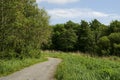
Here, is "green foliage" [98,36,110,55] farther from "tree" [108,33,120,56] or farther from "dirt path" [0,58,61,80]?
"dirt path" [0,58,61,80]

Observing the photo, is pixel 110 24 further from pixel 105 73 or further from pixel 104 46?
pixel 105 73

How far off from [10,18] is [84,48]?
67171 mm

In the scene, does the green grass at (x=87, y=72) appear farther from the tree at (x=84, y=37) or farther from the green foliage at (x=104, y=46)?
the tree at (x=84, y=37)

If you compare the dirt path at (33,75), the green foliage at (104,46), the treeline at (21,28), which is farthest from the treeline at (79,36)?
the dirt path at (33,75)

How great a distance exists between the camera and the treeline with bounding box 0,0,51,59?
2695cm

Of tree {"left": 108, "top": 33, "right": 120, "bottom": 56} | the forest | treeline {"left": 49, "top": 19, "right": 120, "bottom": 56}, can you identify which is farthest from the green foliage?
treeline {"left": 49, "top": 19, "right": 120, "bottom": 56}

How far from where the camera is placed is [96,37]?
9338cm

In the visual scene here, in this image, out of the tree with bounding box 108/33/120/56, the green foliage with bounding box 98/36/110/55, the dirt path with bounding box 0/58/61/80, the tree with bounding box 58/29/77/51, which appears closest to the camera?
the dirt path with bounding box 0/58/61/80

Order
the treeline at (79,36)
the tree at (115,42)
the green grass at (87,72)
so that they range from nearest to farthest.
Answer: the green grass at (87,72) < the tree at (115,42) < the treeline at (79,36)

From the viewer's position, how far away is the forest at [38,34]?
1075 inches

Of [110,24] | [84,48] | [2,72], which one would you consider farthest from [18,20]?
[84,48]

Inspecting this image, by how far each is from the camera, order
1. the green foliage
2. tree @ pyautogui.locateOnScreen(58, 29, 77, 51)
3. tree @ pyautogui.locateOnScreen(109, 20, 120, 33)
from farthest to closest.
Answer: tree @ pyautogui.locateOnScreen(58, 29, 77, 51) → tree @ pyautogui.locateOnScreen(109, 20, 120, 33) → the green foliage

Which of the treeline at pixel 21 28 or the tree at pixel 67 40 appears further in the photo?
the tree at pixel 67 40

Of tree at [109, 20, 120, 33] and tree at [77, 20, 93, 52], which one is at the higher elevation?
tree at [109, 20, 120, 33]
